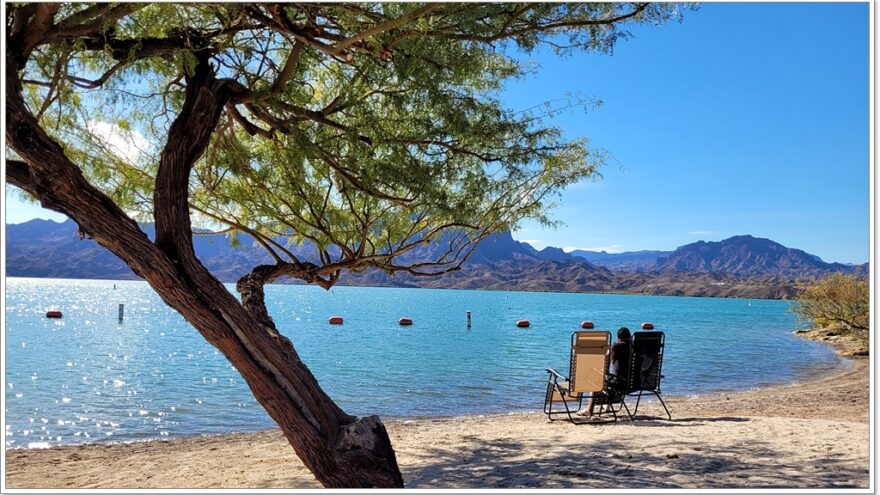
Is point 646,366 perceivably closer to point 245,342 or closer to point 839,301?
point 245,342

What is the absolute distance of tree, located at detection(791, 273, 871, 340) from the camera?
20422 millimetres

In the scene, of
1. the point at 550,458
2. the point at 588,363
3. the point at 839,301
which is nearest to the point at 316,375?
the point at 588,363

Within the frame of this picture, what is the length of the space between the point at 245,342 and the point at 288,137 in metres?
1.74

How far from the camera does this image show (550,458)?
17.3ft

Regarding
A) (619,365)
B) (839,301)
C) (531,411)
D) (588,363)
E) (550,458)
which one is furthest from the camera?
(839,301)

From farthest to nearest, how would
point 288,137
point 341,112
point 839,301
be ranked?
point 839,301
point 341,112
point 288,137

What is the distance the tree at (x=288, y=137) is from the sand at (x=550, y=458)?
1.33m

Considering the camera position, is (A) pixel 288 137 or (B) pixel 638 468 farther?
(A) pixel 288 137

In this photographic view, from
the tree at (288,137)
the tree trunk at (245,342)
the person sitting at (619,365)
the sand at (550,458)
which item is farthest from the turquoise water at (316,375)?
the tree trunk at (245,342)

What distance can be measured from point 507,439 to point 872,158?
14.8 ft

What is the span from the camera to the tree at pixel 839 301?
67.0ft

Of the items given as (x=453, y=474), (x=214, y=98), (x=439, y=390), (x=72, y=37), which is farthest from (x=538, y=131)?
(x=439, y=390)

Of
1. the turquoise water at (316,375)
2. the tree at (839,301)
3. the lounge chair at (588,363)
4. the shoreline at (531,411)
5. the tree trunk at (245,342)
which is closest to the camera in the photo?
the tree trunk at (245,342)

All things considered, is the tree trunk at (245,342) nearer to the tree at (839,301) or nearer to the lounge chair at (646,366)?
the lounge chair at (646,366)
